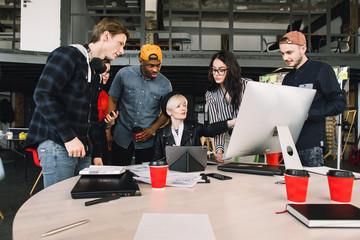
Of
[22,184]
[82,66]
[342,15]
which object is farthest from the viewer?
[342,15]

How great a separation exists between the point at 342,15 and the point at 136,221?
10.2m

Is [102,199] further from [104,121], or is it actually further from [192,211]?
[104,121]

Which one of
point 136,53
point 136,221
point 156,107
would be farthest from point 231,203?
point 136,53

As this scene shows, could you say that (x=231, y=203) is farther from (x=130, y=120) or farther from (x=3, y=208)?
(x=3, y=208)

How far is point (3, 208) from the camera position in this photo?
9.77 ft

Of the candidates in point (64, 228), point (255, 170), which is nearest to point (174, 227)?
point (64, 228)

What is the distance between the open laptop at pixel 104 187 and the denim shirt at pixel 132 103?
959 mm

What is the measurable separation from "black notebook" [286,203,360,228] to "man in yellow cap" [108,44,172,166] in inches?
56.7

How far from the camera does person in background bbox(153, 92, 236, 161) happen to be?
2.01 metres

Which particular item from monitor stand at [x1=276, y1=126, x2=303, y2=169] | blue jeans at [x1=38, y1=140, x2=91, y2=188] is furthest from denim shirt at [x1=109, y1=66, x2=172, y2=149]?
monitor stand at [x1=276, y1=126, x2=303, y2=169]

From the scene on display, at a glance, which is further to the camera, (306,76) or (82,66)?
(306,76)

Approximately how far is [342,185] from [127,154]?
5.07ft

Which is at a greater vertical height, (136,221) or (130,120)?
(130,120)

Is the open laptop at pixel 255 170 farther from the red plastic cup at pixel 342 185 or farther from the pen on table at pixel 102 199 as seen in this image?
the pen on table at pixel 102 199
